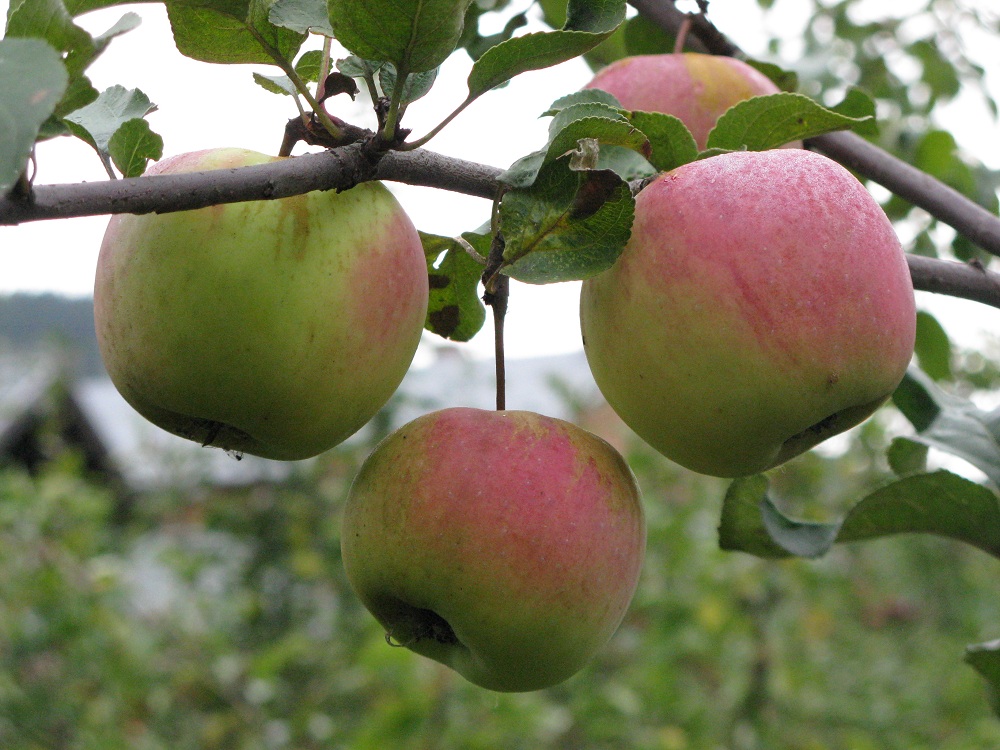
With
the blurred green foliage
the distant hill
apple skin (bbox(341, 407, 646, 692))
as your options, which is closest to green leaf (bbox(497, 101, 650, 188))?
apple skin (bbox(341, 407, 646, 692))

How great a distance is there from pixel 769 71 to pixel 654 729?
1.65m

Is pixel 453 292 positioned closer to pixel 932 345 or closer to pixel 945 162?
pixel 932 345

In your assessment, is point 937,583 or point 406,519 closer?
point 406,519

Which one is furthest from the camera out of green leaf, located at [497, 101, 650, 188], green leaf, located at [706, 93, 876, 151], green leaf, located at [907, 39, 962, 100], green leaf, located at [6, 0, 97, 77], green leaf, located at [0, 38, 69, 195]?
green leaf, located at [907, 39, 962, 100]

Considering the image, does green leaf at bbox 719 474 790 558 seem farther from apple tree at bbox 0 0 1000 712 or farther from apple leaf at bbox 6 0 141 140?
apple leaf at bbox 6 0 141 140

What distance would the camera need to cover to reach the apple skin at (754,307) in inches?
26.3

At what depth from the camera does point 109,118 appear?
0.75m

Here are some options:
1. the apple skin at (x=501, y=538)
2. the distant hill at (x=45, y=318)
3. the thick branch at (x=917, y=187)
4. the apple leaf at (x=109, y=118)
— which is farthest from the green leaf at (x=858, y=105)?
the distant hill at (x=45, y=318)

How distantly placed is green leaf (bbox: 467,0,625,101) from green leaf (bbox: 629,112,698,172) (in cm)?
8

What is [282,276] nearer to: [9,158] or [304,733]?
[9,158]

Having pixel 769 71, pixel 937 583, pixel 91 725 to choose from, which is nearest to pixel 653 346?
pixel 769 71

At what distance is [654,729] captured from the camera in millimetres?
2273

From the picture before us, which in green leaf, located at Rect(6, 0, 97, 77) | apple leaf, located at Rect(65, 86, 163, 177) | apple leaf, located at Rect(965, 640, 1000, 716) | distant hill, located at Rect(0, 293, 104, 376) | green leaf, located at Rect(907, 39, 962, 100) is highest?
green leaf, located at Rect(6, 0, 97, 77)

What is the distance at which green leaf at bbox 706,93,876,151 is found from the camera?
772mm
